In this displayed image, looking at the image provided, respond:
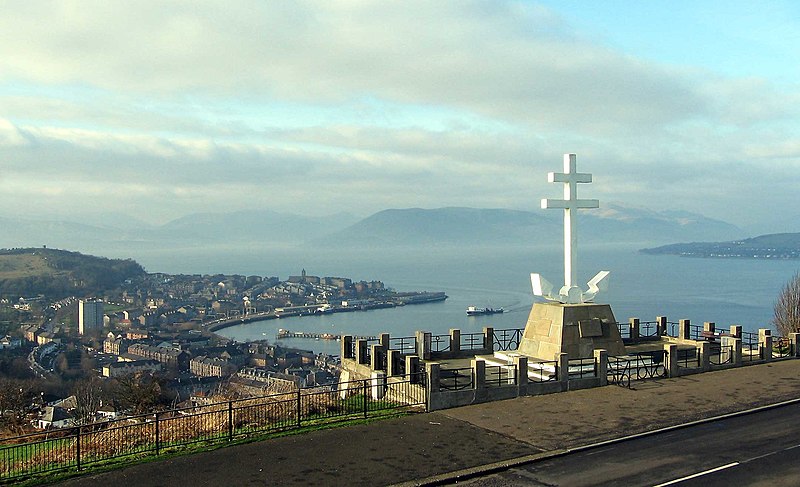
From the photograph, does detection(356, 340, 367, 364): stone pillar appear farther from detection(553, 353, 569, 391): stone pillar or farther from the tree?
the tree

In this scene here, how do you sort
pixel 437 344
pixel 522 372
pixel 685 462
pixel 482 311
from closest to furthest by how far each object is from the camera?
1. pixel 685 462
2. pixel 522 372
3. pixel 437 344
4. pixel 482 311

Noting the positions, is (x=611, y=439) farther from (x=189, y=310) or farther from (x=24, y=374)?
(x=189, y=310)

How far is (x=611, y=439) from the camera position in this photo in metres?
14.0

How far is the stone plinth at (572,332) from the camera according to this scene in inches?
830

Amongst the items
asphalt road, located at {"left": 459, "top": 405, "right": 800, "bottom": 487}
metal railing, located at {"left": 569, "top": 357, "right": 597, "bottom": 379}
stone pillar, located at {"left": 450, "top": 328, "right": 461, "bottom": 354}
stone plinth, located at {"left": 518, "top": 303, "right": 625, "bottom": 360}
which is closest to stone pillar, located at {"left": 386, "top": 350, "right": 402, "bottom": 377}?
stone pillar, located at {"left": 450, "top": 328, "right": 461, "bottom": 354}

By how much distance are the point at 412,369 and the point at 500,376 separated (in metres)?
2.77

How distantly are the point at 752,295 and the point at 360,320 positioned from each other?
7756 centimetres

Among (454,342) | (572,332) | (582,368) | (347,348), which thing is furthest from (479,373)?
(347,348)

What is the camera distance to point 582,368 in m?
20.0

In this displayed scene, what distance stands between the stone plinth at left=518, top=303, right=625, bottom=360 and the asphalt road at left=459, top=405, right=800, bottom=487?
6126 mm

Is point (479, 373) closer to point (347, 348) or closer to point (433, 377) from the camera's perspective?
point (433, 377)

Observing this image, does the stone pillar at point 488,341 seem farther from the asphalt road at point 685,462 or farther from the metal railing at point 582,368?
the asphalt road at point 685,462

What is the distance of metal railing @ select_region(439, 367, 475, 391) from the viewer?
1766 centimetres

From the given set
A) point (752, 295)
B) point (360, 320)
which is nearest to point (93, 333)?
point (360, 320)
